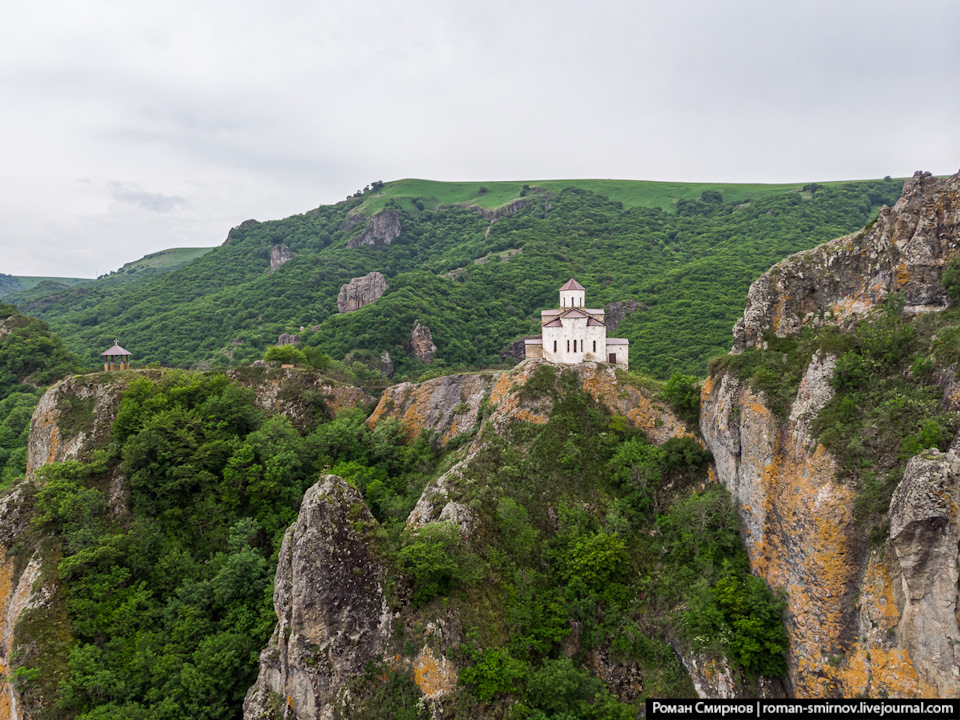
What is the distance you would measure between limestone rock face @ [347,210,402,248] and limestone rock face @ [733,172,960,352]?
14806cm

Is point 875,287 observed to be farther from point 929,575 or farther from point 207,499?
point 207,499

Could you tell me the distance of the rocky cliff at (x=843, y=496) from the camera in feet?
59.5

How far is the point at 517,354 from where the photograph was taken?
306 feet

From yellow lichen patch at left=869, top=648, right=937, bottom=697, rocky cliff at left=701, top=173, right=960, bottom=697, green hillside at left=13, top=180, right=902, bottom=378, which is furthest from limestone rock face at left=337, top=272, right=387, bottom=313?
yellow lichen patch at left=869, top=648, right=937, bottom=697

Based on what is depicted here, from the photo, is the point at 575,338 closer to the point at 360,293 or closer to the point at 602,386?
the point at 602,386

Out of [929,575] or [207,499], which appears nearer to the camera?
[929,575]

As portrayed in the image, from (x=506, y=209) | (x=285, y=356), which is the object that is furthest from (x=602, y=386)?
(x=506, y=209)

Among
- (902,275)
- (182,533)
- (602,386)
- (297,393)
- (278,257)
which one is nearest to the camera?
(902,275)

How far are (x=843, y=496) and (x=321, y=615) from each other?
78.2 ft

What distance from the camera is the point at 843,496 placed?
69.9 ft

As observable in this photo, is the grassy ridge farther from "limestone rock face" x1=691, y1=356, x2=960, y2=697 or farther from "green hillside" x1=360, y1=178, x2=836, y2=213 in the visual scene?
"limestone rock face" x1=691, y1=356, x2=960, y2=697

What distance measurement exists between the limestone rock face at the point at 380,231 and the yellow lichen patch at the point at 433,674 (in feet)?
500

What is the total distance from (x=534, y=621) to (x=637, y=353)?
55.3 meters

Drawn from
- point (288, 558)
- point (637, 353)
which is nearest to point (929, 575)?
point (288, 558)
